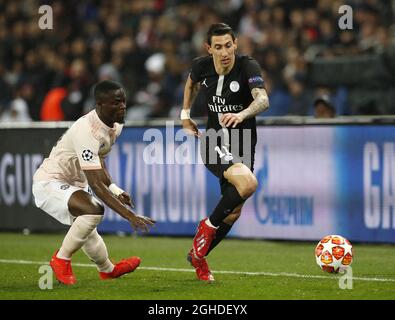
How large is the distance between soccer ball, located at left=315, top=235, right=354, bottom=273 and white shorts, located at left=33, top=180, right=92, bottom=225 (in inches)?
89.9

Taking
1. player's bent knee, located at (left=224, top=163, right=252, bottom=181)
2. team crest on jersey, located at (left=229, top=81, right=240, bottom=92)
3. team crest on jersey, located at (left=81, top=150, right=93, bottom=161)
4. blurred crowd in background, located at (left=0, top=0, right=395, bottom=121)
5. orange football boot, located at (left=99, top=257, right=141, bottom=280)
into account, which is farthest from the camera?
blurred crowd in background, located at (left=0, top=0, right=395, bottom=121)

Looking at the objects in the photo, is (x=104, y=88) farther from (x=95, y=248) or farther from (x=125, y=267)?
(x=125, y=267)

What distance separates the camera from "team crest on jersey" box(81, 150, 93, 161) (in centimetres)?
842

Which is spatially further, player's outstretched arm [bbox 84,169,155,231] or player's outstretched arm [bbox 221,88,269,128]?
player's outstretched arm [bbox 221,88,269,128]

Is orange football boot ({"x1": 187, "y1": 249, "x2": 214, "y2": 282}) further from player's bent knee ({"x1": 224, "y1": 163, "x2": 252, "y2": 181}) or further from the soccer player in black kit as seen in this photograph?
player's bent knee ({"x1": 224, "y1": 163, "x2": 252, "y2": 181})

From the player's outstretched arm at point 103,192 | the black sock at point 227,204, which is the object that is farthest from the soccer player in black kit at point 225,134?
the player's outstretched arm at point 103,192

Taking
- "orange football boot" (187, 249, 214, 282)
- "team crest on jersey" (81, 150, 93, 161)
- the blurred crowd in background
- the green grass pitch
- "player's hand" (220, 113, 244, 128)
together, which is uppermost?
the blurred crowd in background

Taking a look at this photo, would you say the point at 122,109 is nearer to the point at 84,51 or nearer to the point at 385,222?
the point at 385,222

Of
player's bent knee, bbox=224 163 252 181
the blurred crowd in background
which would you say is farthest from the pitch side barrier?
player's bent knee, bbox=224 163 252 181

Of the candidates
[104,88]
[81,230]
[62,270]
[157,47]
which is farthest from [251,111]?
[157,47]

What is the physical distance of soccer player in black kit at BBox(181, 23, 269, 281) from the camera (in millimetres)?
8812

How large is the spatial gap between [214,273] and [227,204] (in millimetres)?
1060

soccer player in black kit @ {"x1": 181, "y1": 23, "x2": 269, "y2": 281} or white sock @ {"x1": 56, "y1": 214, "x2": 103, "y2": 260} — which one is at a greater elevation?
soccer player in black kit @ {"x1": 181, "y1": 23, "x2": 269, "y2": 281}

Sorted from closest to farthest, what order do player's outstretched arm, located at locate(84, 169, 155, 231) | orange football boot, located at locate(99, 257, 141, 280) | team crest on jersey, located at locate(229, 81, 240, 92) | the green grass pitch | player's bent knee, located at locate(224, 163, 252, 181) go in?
the green grass pitch, player's outstretched arm, located at locate(84, 169, 155, 231), player's bent knee, located at locate(224, 163, 252, 181), orange football boot, located at locate(99, 257, 141, 280), team crest on jersey, located at locate(229, 81, 240, 92)
